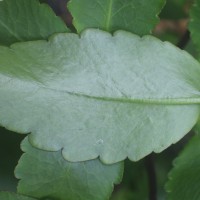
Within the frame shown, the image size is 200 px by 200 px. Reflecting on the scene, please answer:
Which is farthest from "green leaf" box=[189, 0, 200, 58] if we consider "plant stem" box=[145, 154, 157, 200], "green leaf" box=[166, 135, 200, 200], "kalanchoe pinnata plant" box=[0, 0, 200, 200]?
"plant stem" box=[145, 154, 157, 200]

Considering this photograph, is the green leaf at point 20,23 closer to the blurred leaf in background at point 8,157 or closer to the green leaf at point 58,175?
the green leaf at point 58,175

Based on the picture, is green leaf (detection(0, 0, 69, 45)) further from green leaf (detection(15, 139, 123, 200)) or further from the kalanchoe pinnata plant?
green leaf (detection(15, 139, 123, 200))

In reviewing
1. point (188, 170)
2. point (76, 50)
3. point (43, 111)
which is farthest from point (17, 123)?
point (188, 170)

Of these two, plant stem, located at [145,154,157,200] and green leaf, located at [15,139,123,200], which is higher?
green leaf, located at [15,139,123,200]

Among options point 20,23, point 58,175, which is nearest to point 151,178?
point 58,175

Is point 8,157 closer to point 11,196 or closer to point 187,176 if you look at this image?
point 11,196

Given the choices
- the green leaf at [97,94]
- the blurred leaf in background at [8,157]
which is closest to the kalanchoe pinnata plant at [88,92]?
the green leaf at [97,94]

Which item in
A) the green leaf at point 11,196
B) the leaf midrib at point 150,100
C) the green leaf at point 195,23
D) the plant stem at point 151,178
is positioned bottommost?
the plant stem at point 151,178
